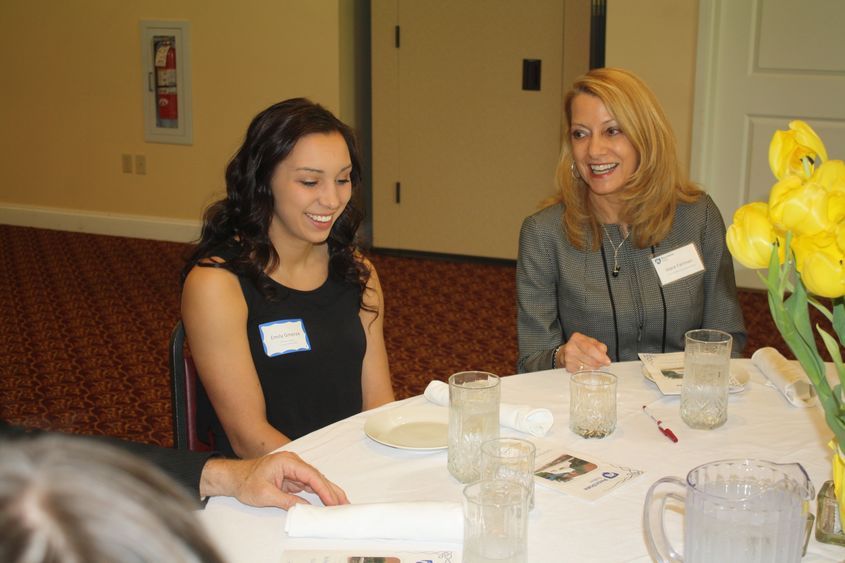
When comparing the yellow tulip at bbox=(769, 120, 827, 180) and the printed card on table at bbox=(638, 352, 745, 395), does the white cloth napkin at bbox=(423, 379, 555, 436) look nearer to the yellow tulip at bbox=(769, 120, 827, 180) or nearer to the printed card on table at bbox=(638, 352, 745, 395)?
the printed card on table at bbox=(638, 352, 745, 395)

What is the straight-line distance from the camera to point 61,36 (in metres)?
7.57

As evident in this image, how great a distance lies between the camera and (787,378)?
2121mm

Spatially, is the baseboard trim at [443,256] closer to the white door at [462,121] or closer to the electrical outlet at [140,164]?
the white door at [462,121]

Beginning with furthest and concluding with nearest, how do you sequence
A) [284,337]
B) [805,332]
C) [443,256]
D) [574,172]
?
1. [443,256]
2. [574,172]
3. [284,337]
4. [805,332]

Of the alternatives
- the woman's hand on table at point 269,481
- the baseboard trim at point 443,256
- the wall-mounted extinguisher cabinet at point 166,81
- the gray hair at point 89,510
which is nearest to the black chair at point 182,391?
the woman's hand on table at point 269,481

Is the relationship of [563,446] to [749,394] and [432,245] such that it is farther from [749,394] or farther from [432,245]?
[432,245]

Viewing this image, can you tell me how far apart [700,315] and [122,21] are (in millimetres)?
5798

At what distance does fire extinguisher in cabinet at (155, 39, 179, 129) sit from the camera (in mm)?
7250

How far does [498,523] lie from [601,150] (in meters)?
1.55

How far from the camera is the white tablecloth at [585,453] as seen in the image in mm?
1527

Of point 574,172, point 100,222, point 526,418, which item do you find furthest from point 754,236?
point 100,222

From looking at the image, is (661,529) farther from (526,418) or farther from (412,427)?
(412,427)

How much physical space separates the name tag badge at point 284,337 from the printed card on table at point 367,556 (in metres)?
0.91

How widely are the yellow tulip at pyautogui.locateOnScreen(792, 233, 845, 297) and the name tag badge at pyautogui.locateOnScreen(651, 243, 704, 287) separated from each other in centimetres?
155
